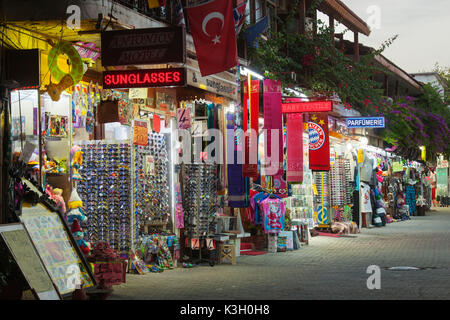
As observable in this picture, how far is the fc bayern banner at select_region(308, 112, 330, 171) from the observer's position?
779 inches

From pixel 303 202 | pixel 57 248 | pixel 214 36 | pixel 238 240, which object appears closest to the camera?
pixel 57 248

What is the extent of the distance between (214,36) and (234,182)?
449 centimetres

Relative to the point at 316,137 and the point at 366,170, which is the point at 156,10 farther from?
the point at 366,170

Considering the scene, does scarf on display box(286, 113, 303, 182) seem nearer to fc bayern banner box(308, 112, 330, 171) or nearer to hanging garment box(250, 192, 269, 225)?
fc bayern banner box(308, 112, 330, 171)

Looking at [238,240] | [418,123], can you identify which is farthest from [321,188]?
[418,123]

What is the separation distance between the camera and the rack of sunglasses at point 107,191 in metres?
11.5

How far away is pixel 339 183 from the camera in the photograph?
900 inches

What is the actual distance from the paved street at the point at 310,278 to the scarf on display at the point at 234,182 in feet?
4.02

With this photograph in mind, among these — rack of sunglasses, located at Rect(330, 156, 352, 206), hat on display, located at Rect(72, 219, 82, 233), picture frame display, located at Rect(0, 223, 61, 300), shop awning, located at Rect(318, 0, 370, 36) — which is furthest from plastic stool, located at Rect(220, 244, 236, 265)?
shop awning, located at Rect(318, 0, 370, 36)

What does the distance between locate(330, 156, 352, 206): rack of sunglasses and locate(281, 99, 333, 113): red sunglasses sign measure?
5378mm

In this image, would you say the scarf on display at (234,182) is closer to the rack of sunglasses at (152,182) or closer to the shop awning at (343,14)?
the rack of sunglasses at (152,182)

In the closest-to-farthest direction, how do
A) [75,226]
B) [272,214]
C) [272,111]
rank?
[75,226] → [272,214] → [272,111]

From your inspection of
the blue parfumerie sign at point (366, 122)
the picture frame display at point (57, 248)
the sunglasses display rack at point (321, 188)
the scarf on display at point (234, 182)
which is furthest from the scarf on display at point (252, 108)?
the blue parfumerie sign at point (366, 122)

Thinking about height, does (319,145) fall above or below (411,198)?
above
